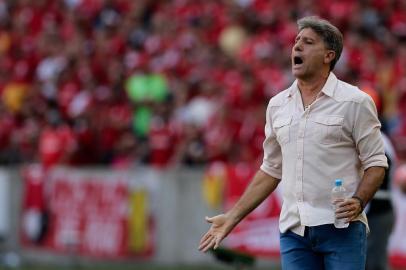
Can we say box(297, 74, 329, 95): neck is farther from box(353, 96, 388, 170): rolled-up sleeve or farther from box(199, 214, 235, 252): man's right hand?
box(199, 214, 235, 252): man's right hand

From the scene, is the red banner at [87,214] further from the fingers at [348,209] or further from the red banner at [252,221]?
the fingers at [348,209]

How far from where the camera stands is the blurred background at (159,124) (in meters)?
15.6

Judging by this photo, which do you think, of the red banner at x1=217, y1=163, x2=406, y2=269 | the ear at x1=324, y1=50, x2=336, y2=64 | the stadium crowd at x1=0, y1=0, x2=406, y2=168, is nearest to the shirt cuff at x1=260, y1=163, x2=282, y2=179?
the ear at x1=324, y1=50, x2=336, y2=64

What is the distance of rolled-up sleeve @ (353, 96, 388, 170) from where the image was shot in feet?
21.3

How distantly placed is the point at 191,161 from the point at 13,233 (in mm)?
3087

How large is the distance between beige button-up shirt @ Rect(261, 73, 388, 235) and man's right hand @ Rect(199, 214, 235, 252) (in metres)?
0.39

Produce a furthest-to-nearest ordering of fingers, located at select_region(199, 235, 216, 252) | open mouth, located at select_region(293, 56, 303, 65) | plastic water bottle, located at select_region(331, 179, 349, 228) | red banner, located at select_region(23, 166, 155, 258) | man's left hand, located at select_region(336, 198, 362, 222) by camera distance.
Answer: red banner, located at select_region(23, 166, 155, 258), fingers, located at select_region(199, 235, 216, 252), open mouth, located at select_region(293, 56, 303, 65), plastic water bottle, located at select_region(331, 179, 349, 228), man's left hand, located at select_region(336, 198, 362, 222)

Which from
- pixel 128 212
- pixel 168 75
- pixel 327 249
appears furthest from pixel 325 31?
pixel 168 75

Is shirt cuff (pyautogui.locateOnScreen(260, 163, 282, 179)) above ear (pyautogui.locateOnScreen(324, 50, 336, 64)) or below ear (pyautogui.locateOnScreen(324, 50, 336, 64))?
below

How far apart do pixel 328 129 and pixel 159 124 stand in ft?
33.7

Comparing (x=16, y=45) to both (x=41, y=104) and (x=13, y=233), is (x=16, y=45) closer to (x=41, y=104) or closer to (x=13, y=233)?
(x=41, y=104)

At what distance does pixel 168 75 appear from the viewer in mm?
18266

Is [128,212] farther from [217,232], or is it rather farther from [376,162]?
[376,162]

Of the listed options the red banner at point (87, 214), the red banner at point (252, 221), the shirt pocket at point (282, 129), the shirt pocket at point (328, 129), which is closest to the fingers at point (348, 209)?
the shirt pocket at point (328, 129)
